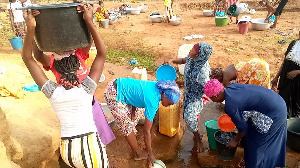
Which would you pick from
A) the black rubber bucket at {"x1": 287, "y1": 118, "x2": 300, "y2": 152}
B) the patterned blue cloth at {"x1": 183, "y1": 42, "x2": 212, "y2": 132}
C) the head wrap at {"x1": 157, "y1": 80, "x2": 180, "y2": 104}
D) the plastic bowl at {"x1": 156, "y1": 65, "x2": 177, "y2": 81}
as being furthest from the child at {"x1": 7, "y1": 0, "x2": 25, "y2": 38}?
the black rubber bucket at {"x1": 287, "y1": 118, "x2": 300, "y2": 152}

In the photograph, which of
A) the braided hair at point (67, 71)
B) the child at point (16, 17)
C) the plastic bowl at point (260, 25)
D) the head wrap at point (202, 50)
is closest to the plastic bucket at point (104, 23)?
the child at point (16, 17)

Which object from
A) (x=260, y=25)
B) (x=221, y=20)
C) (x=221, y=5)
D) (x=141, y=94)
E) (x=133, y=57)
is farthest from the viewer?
(x=221, y=5)

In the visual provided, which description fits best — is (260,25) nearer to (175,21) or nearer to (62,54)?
(175,21)

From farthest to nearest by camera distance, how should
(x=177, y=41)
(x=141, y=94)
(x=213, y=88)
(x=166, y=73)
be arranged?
(x=177, y=41), (x=166, y=73), (x=141, y=94), (x=213, y=88)

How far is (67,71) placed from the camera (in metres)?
2.19

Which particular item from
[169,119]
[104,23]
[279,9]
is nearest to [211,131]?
[169,119]

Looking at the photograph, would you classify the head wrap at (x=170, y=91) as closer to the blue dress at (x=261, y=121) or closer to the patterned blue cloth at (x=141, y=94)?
the patterned blue cloth at (x=141, y=94)

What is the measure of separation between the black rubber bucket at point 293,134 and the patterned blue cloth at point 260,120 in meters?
0.97

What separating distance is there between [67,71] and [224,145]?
2.31m

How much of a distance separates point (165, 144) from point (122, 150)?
2.16 ft

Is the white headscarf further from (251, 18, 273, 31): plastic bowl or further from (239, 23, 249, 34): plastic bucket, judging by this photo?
(251, 18, 273, 31): plastic bowl

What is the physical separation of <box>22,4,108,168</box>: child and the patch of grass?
16.4ft

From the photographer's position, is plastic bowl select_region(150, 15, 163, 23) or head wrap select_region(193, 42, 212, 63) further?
plastic bowl select_region(150, 15, 163, 23)

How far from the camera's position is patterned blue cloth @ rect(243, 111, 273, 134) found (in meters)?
2.95
